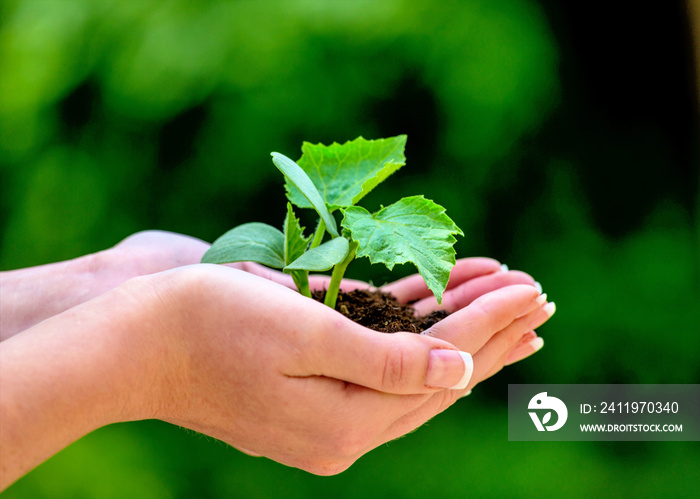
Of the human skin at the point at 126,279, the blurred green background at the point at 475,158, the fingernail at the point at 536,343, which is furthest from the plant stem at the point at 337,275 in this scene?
the blurred green background at the point at 475,158

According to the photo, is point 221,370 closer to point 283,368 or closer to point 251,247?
point 283,368

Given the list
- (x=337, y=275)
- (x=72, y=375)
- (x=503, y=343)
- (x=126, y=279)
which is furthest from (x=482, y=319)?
(x=126, y=279)

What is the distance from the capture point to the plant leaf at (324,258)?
2.32ft

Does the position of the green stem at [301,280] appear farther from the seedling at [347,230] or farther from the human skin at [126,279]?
the human skin at [126,279]

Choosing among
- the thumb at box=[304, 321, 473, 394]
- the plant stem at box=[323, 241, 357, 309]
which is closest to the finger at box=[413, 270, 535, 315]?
the plant stem at box=[323, 241, 357, 309]

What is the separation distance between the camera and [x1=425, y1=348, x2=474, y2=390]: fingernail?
25.9 inches

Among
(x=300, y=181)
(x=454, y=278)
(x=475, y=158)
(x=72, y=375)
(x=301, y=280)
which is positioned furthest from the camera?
(x=475, y=158)

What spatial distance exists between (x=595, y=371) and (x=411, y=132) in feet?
2.33

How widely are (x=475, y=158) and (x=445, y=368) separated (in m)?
0.83

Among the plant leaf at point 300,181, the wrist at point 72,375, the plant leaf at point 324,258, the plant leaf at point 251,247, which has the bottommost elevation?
the wrist at point 72,375

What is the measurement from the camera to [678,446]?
133cm

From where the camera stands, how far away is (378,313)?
85 cm

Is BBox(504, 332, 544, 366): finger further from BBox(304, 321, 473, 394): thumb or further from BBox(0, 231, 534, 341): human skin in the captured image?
BBox(304, 321, 473, 394): thumb

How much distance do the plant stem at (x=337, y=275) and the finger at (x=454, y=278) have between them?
29 cm
